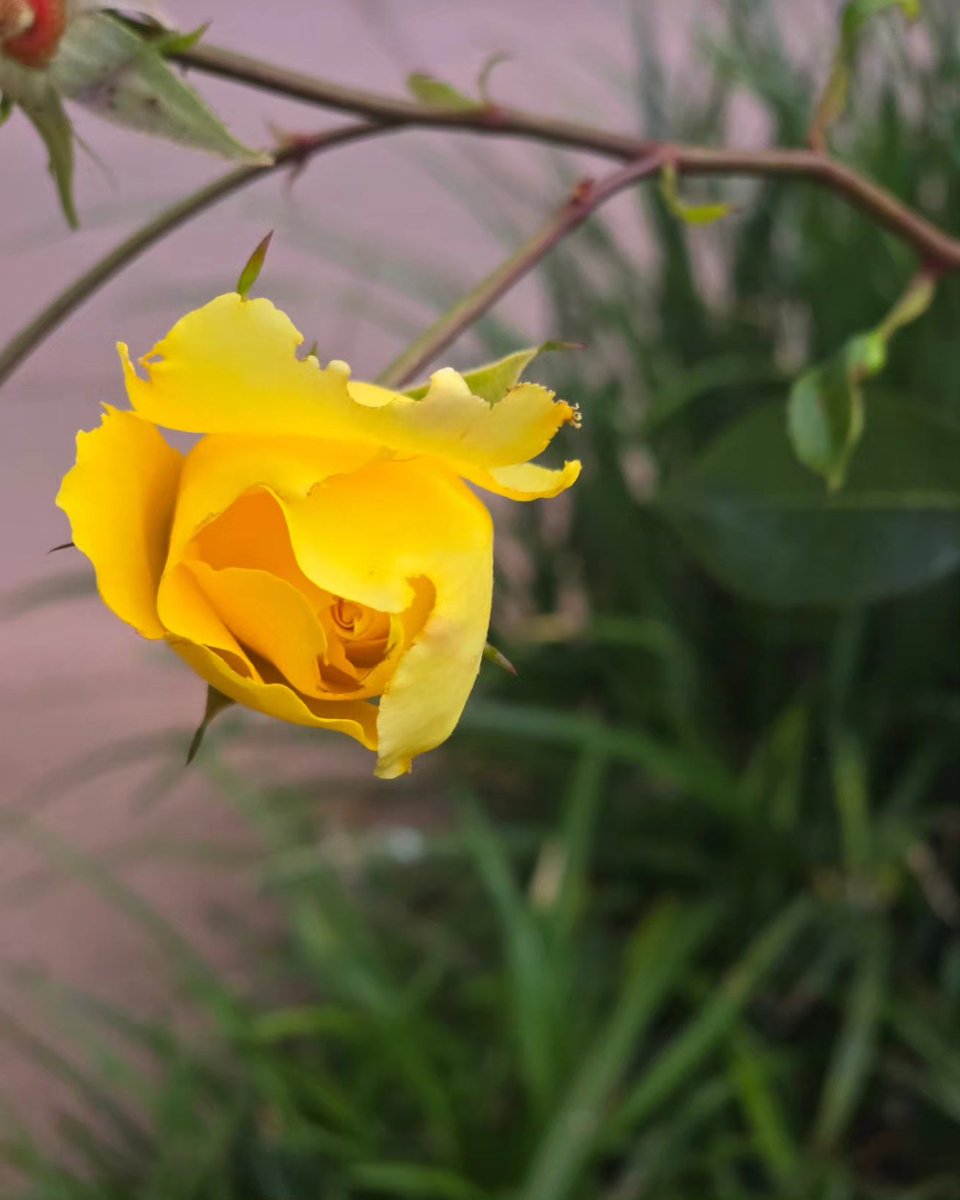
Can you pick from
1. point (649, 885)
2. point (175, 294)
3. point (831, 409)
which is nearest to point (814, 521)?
point (831, 409)

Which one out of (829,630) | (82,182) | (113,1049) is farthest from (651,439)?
(82,182)

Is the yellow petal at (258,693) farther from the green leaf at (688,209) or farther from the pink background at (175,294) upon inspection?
the pink background at (175,294)

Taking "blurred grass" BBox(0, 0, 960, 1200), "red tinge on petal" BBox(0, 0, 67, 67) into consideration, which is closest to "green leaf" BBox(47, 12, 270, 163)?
"red tinge on petal" BBox(0, 0, 67, 67)

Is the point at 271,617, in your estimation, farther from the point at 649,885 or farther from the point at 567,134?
the point at 649,885

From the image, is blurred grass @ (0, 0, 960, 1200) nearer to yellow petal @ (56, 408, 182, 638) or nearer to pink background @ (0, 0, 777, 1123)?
pink background @ (0, 0, 777, 1123)

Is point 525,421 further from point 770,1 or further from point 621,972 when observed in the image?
point 770,1

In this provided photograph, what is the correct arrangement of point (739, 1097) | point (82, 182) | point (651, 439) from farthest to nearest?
point (82, 182)
point (651, 439)
point (739, 1097)

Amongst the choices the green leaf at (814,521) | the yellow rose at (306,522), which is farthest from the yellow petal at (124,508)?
the green leaf at (814,521)
